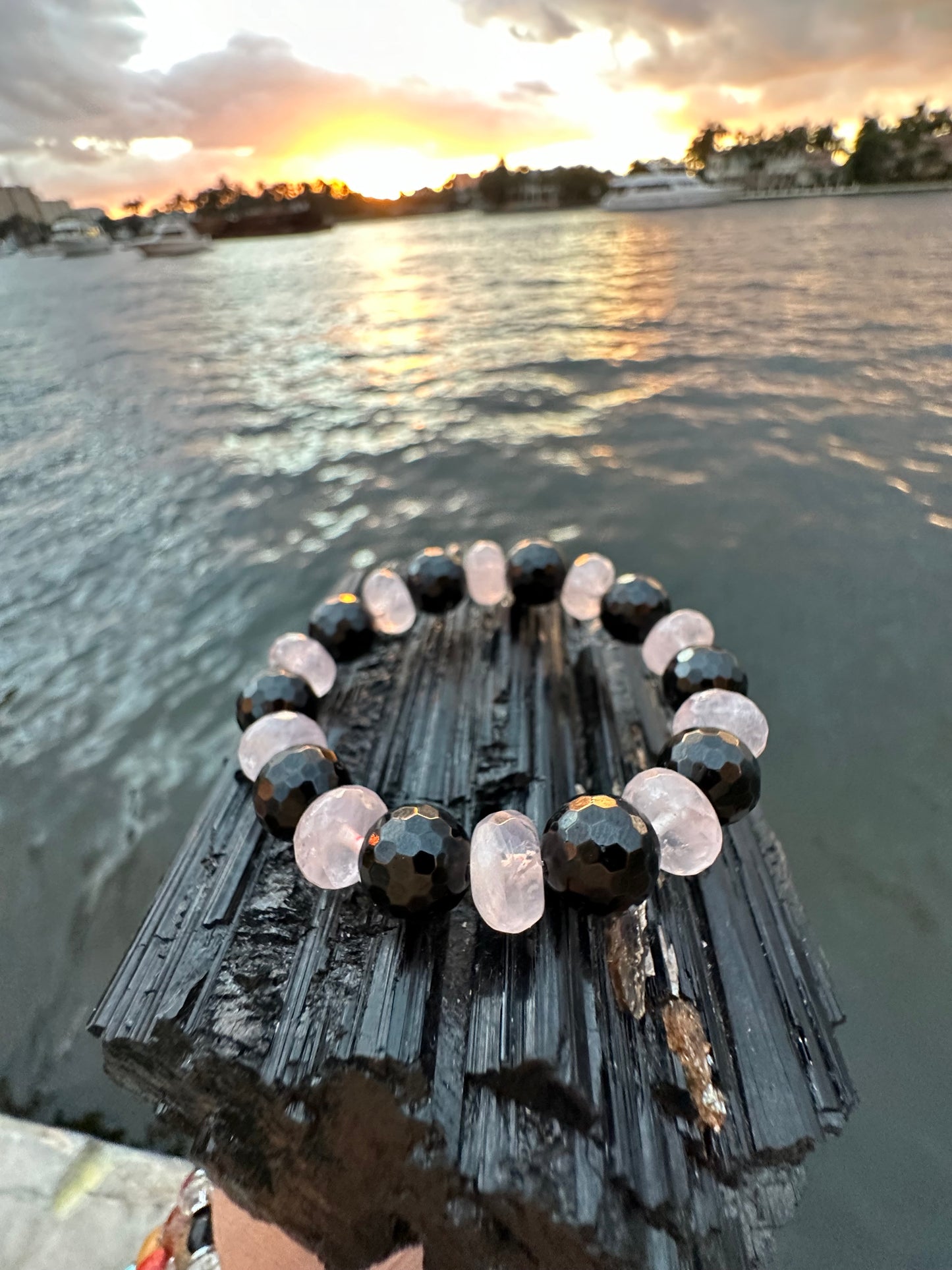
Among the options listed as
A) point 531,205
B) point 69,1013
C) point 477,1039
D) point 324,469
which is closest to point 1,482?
point 324,469

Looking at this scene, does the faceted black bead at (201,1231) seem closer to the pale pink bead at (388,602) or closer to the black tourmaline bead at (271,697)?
the black tourmaline bead at (271,697)

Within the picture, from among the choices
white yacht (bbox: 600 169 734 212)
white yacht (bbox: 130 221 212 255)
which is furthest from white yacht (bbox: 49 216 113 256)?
white yacht (bbox: 600 169 734 212)

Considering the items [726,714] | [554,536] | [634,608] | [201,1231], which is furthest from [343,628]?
[554,536]

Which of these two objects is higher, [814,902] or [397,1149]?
[397,1149]

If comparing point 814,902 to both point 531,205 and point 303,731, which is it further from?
point 531,205

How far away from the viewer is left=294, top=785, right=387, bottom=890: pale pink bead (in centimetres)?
274

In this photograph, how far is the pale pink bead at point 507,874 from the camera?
244 cm

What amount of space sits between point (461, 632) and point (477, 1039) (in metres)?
2.77

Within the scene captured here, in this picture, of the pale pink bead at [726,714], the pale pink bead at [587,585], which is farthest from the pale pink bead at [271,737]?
the pale pink bead at [587,585]

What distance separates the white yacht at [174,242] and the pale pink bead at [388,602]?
240 feet

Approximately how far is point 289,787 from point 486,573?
7.42ft

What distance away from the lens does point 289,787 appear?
2.95m

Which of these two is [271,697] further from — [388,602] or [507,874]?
[507,874]

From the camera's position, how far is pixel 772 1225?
7.32ft
